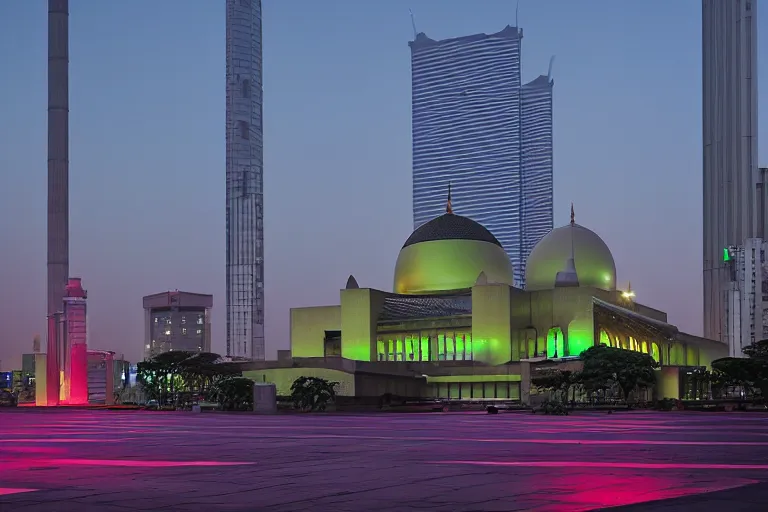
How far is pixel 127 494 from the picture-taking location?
1060cm

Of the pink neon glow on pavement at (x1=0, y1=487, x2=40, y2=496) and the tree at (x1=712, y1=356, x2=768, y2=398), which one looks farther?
the tree at (x1=712, y1=356, x2=768, y2=398)

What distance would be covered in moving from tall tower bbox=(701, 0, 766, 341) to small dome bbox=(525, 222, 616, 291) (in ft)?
135

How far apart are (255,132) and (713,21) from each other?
209 ft

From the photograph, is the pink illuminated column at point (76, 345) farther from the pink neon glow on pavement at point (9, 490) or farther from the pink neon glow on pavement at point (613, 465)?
the pink neon glow on pavement at point (9, 490)

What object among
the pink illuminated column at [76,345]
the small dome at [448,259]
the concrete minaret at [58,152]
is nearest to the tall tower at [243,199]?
the concrete minaret at [58,152]

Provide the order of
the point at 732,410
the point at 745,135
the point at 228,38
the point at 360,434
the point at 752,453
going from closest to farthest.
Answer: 1. the point at 752,453
2. the point at 360,434
3. the point at 732,410
4. the point at 745,135
5. the point at 228,38

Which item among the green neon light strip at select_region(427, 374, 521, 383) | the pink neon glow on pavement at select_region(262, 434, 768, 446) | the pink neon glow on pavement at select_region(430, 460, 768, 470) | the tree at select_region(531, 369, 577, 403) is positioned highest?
the pink neon glow on pavement at select_region(430, 460, 768, 470)

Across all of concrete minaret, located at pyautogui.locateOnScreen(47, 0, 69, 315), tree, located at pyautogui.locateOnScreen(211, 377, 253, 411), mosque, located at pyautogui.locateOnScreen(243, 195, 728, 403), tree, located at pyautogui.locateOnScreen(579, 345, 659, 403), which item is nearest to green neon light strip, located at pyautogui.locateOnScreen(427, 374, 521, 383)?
mosque, located at pyautogui.locateOnScreen(243, 195, 728, 403)

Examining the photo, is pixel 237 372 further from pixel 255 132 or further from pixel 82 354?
pixel 255 132

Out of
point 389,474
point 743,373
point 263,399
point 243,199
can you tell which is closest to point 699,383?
point 743,373

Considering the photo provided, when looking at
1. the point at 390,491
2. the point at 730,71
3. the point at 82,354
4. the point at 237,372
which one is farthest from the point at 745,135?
the point at 390,491

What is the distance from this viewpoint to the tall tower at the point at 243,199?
146 m

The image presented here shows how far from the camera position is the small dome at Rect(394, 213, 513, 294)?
86.9 m

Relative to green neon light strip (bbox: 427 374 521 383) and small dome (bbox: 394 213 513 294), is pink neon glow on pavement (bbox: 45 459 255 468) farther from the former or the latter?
small dome (bbox: 394 213 513 294)
